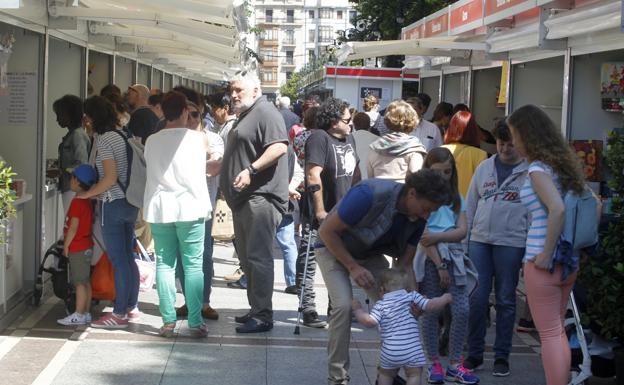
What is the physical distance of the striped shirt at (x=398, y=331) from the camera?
4992 mm

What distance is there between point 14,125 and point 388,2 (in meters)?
25.1

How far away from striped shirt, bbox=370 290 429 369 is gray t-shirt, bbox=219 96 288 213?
90.5 inches

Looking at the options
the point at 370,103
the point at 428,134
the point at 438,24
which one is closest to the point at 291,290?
the point at 428,134

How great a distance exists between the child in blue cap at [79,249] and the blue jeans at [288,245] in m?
1.98

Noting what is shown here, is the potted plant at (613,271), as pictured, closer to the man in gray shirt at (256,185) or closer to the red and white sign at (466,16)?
the man in gray shirt at (256,185)

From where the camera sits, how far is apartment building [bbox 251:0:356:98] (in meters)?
129

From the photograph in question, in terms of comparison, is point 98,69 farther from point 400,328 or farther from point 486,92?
point 400,328

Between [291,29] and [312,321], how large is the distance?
12824cm

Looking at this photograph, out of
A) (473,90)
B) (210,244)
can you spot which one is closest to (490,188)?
(210,244)

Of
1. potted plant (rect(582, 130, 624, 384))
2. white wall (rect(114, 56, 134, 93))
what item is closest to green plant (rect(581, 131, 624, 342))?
potted plant (rect(582, 130, 624, 384))

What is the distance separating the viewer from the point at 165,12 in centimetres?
809

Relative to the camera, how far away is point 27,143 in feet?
27.1

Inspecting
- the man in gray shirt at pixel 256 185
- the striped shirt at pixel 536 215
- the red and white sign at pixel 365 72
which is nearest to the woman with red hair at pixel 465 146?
the man in gray shirt at pixel 256 185

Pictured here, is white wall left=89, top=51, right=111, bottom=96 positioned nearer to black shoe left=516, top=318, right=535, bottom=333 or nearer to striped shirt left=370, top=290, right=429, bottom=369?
black shoe left=516, top=318, right=535, bottom=333
